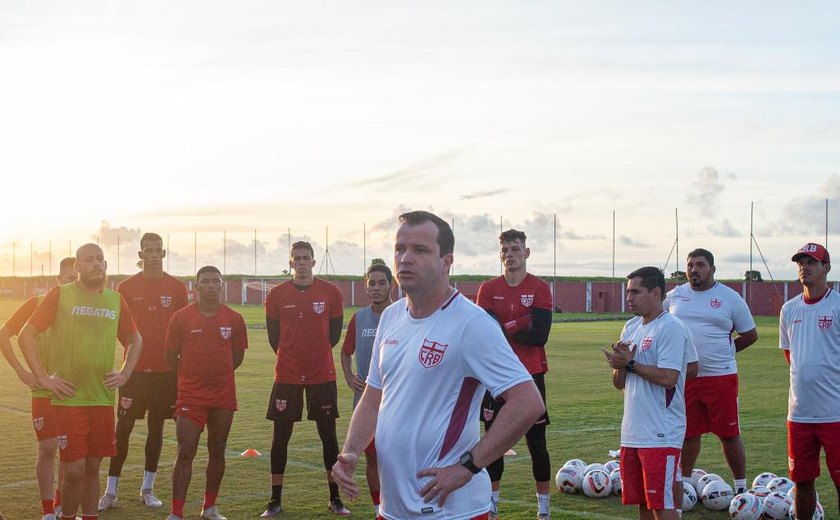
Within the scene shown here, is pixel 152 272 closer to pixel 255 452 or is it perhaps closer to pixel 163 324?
pixel 163 324

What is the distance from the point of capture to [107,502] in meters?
9.62

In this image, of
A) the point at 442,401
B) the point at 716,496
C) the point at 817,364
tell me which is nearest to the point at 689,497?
the point at 716,496

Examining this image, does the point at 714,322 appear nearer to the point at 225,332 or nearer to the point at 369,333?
the point at 369,333

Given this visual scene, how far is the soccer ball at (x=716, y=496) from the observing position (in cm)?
921

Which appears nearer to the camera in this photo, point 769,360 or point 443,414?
point 443,414

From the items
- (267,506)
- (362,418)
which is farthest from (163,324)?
(362,418)

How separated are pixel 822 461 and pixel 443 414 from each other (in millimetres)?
9439

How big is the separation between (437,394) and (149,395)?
674cm

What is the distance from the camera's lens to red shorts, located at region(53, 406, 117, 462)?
7879 millimetres

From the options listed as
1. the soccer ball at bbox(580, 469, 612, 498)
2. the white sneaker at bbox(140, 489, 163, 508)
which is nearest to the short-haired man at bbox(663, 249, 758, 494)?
the soccer ball at bbox(580, 469, 612, 498)

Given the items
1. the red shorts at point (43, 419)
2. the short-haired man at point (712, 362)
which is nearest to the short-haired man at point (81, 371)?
the red shorts at point (43, 419)

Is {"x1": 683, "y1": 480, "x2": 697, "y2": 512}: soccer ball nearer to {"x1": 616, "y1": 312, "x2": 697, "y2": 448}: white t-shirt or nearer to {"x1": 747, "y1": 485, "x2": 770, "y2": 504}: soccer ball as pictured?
{"x1": 747, "y1": 485, "x2": 770, "y2": 504}: soccer ball

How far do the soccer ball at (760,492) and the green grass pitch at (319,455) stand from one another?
39 centimetres

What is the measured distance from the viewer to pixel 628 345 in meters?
7.45
